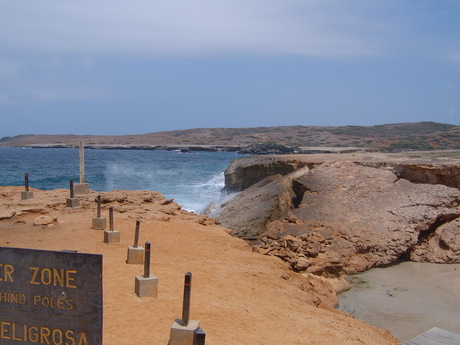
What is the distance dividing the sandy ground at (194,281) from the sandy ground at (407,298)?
80 cm

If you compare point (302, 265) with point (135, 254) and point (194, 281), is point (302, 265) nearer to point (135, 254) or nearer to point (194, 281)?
point (194, 281)

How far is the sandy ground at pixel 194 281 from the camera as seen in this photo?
20.6ft

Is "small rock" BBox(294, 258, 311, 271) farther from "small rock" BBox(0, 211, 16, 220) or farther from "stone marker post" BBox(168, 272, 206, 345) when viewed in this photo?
"small rock" BBox(0, 211, 16, 220)

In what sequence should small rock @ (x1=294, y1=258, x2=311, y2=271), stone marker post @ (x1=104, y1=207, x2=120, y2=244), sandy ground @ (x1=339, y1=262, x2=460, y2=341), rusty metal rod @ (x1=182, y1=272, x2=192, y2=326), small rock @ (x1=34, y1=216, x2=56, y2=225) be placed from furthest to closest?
small rock @ (x1=34, y1=216, x2=56, y2=225) < small rock @ (x1=294, y1=258, x2=311, y2=271) < stone marker post @ (x1=104, y1=207, x2=120, y2=244) < sandy ground @ (x1=339, y1=262, x2=460, y2=341) < rusty metal rod @ (x1=182, y1=272, x2=192, y2=326)

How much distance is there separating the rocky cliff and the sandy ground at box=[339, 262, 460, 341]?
1.71 ft

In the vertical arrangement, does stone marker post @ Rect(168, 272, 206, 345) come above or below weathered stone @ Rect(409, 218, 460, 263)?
above

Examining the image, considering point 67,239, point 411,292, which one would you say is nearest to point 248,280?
point 411,292

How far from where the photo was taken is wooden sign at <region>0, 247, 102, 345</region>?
3.75 m

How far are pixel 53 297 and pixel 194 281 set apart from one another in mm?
4833

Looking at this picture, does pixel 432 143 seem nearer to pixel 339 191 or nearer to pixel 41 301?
pixel 339 191

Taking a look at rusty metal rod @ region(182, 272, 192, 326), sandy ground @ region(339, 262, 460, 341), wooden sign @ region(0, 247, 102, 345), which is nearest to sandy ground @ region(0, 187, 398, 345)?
rusty metal rod @ region(182, 272, 192, 326)

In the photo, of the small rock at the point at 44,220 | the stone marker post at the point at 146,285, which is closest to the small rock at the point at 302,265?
the stone marker post at the point at 146,285

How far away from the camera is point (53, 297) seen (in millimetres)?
3777

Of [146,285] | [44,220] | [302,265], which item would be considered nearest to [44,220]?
[44,220]
